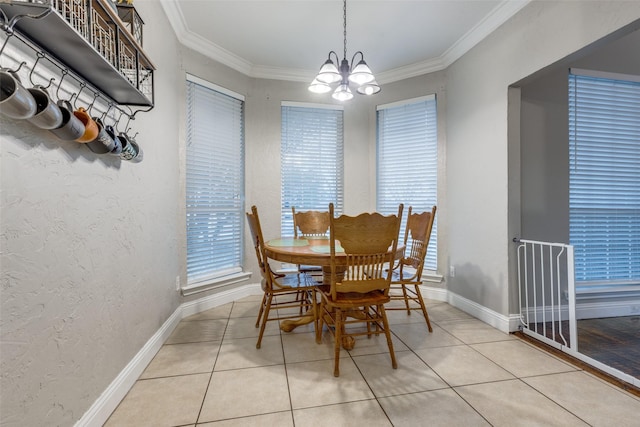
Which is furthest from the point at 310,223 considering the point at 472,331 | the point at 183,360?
the point at 472,331

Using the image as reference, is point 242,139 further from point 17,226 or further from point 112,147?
point 17,226

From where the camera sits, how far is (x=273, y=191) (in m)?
3.62

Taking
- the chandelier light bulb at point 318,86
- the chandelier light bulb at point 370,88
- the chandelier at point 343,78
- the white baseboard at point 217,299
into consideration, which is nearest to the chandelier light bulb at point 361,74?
the chandelier at point 343,78

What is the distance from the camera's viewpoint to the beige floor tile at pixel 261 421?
1438 millimetres

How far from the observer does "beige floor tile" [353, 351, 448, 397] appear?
1.73m

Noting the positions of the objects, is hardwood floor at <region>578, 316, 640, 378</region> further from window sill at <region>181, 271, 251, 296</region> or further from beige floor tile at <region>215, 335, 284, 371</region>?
window sill at <region>181, 271, 251, 296</region>

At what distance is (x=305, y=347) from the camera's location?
7.38ft

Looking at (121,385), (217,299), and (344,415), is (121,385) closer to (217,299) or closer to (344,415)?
(344,415)

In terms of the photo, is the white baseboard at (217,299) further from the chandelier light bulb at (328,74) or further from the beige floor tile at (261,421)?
the chandelier light bulb at (328,74)

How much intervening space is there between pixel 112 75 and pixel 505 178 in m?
2.83

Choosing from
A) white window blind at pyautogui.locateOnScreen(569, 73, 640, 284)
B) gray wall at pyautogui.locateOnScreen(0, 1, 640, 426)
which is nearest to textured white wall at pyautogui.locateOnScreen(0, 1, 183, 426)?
Answer: gray wall at pyautogui.locateOnScreen(0, 1, 640, 426)

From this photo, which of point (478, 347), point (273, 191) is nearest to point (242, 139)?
point (273, 191)

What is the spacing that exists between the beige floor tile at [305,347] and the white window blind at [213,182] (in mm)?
1289

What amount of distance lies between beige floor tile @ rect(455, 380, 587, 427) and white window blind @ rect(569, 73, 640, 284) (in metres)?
1.83
